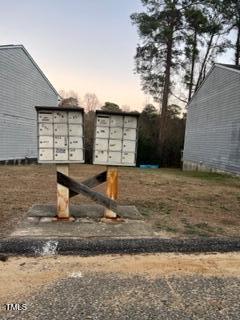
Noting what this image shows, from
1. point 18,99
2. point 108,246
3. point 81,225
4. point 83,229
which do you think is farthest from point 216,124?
point 108,246

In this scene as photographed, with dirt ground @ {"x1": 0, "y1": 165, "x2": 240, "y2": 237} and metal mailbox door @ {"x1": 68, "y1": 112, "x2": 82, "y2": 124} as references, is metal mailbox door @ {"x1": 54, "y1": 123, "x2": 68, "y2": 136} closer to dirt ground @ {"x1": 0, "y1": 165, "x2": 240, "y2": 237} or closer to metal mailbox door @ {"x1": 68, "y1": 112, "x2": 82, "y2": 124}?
metal mailbox door @ {"x1": 68, "y1": 112, "x2": 82, "y2": 124}

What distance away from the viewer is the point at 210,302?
3211 mm

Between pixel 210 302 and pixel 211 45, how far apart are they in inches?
1285

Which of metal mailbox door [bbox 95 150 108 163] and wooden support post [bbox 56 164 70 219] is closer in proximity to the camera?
wooden support post [bbox 56 164 70 219]

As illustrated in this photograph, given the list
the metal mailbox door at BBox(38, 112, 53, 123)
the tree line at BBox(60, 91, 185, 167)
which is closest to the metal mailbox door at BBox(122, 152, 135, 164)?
the metal mailbox door at BBox(38, 112, 53, 123)

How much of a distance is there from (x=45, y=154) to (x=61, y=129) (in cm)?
43

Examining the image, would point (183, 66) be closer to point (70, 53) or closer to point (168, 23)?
point (168, 23)

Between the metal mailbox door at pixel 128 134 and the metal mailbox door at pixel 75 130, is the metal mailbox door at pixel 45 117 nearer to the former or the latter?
the metal mailbox door at pixel 75 130

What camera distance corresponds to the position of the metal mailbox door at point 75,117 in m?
5.60

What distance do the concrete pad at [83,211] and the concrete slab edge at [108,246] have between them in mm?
1293

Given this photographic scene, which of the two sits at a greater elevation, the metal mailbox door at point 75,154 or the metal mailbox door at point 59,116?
the metal mailbox door at point 59,116

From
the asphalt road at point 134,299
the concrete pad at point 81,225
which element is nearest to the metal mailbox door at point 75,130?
the concrete pad at point 81,225

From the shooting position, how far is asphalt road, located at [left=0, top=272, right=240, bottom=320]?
9.62 ft

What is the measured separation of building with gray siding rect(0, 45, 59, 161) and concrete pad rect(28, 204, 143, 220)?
13180 mm
